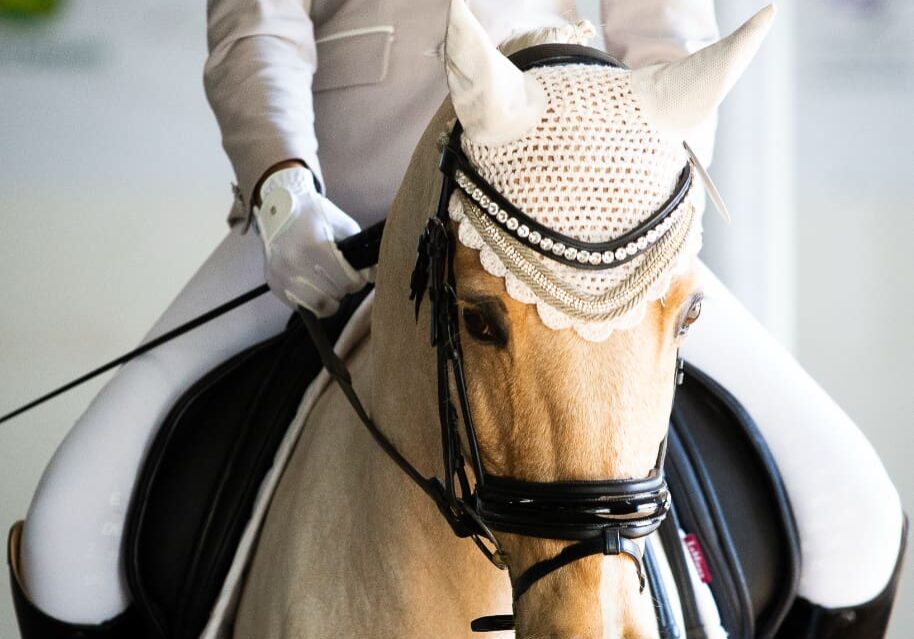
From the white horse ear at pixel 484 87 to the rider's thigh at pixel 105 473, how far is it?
0.68 meters

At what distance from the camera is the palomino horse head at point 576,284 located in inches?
27.2

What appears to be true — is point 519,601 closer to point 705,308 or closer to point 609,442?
point 609,442

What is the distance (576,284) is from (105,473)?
0.79 meters

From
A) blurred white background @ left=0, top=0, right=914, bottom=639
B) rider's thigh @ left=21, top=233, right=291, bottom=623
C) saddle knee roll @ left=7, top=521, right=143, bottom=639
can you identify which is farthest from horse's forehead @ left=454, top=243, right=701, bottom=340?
blurred white background @ left=0, top=0, right=914, bottom=639

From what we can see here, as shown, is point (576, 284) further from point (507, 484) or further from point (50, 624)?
point (50, 624)

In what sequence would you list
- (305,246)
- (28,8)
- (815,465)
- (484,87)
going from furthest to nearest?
(28,8) < (815,465) < (305,246) < (484,87)

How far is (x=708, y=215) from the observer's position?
9.74ft

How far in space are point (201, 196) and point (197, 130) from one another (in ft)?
0.73

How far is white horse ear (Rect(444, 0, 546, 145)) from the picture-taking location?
678 mm

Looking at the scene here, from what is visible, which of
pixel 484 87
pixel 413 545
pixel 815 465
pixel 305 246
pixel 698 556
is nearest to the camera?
pixel 484 87

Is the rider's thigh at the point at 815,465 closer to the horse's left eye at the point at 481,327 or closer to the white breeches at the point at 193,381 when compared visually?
the white breeches at the point at 193,381

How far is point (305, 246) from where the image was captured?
3.45ft

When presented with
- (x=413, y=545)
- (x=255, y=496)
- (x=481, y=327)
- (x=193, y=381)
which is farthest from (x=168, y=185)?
(x=481, y=327)

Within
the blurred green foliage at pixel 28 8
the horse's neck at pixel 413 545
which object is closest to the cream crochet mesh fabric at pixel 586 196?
the horse's neck at pixel 413 545
